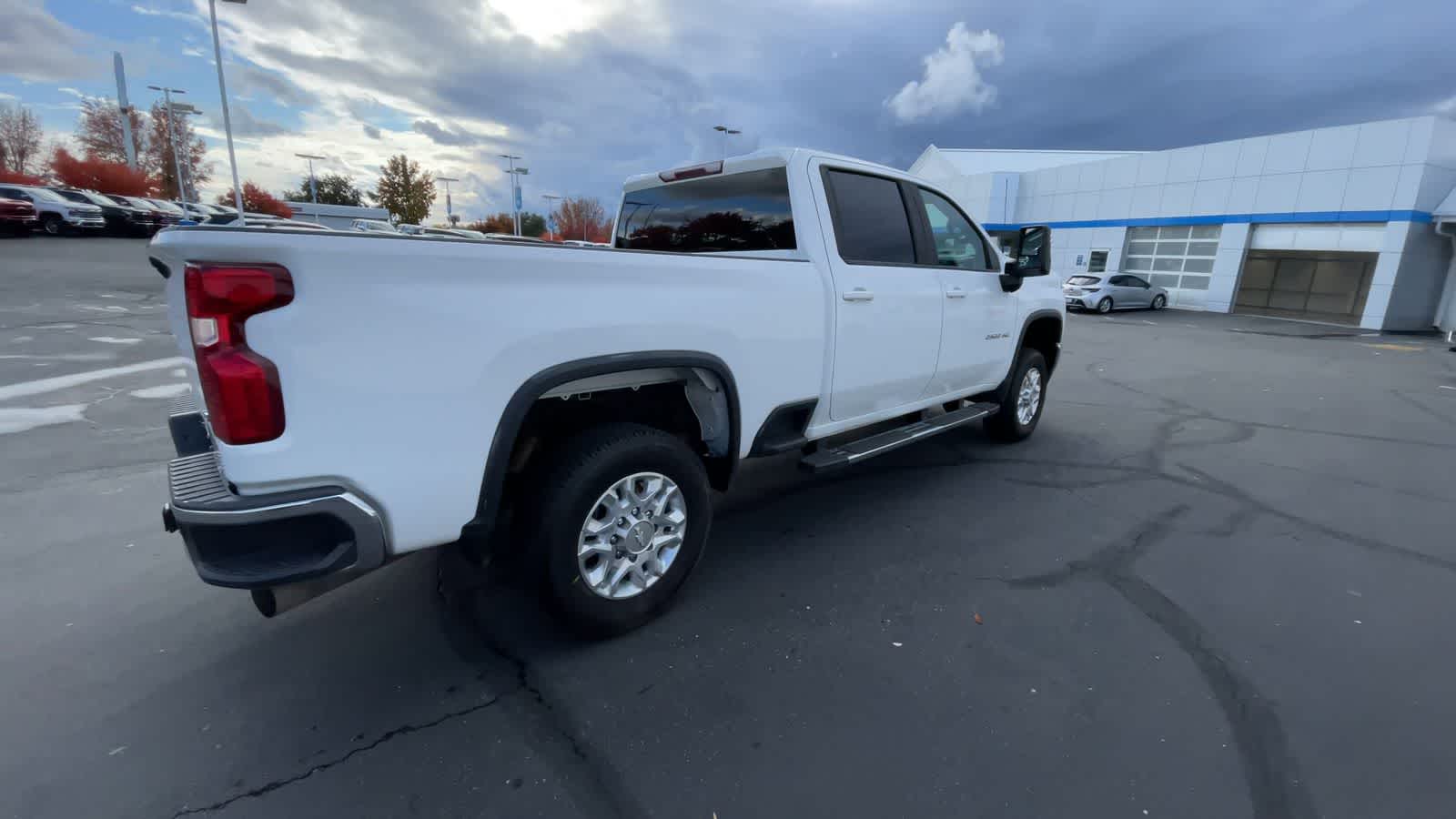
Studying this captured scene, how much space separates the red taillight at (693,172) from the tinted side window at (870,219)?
2.22ft

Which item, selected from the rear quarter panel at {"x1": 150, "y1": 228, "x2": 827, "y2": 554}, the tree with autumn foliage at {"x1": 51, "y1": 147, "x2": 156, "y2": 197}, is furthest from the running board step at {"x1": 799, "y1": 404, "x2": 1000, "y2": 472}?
the tree with autumn foliage at {"x1": 51, "y1": 147, "x2": 156, "y2": 197}

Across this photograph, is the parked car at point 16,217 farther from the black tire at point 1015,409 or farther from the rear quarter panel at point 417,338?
the black tire at point 1015,409

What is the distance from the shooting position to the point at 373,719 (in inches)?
91.4

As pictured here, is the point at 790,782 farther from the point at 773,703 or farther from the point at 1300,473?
the point at 1300,473

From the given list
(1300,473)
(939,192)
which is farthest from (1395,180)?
(939,192)

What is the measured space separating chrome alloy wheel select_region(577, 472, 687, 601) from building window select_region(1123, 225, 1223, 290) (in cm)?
2814

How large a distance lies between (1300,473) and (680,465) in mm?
5483

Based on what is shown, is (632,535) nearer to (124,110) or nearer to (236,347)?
(236,347)

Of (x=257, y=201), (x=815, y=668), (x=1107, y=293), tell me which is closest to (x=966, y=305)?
(x=815, y=668)

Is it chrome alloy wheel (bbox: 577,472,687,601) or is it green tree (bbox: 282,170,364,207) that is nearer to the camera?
chrome alloy wheel (bbox: 577,472,687,601)

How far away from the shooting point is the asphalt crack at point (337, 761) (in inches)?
76.7

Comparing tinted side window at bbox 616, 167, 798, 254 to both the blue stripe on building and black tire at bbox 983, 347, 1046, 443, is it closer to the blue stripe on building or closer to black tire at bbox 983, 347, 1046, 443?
black tire at bbox 983, 347, 1046, 443

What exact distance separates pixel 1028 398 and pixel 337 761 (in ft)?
18.2

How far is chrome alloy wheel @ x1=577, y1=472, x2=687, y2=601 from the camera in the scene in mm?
2625
